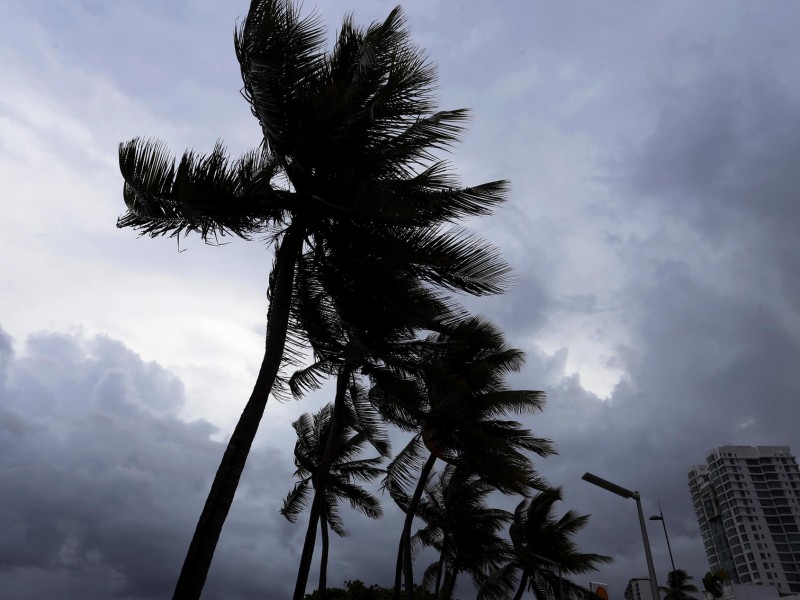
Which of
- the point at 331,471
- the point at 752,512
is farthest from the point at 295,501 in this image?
the point at 752,512

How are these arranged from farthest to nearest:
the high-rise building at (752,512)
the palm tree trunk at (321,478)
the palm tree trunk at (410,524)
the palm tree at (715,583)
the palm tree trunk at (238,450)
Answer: the high-rise building at (752,512) → the palm tree at (715,583) → the palm tree trunk at (410,524) → the palm tree trunk at (321,478) → the palm tree trunk at (238,450)

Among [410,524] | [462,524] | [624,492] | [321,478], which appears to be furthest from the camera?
[462,524]

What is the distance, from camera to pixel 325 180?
8.05m

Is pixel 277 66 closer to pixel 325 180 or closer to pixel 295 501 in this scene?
pixel 325 180

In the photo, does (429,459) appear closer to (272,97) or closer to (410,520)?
(410,520)

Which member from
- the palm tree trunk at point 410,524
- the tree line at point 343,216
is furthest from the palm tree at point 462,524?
the tree line at point 343,216

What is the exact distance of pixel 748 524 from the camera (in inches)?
5674

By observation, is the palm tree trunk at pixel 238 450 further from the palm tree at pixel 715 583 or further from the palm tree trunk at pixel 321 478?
the palm tree at pixel 715 583

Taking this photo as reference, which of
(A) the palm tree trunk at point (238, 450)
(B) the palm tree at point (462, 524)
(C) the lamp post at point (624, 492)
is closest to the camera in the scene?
(A) the palm tree trunk at point (238, 450)

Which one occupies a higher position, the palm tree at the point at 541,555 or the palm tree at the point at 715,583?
the palm tree at the point at 715,583

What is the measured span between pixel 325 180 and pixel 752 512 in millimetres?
170299

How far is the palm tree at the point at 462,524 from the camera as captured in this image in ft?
87.6

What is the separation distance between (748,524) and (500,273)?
168 m

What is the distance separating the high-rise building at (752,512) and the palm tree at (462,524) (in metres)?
131
